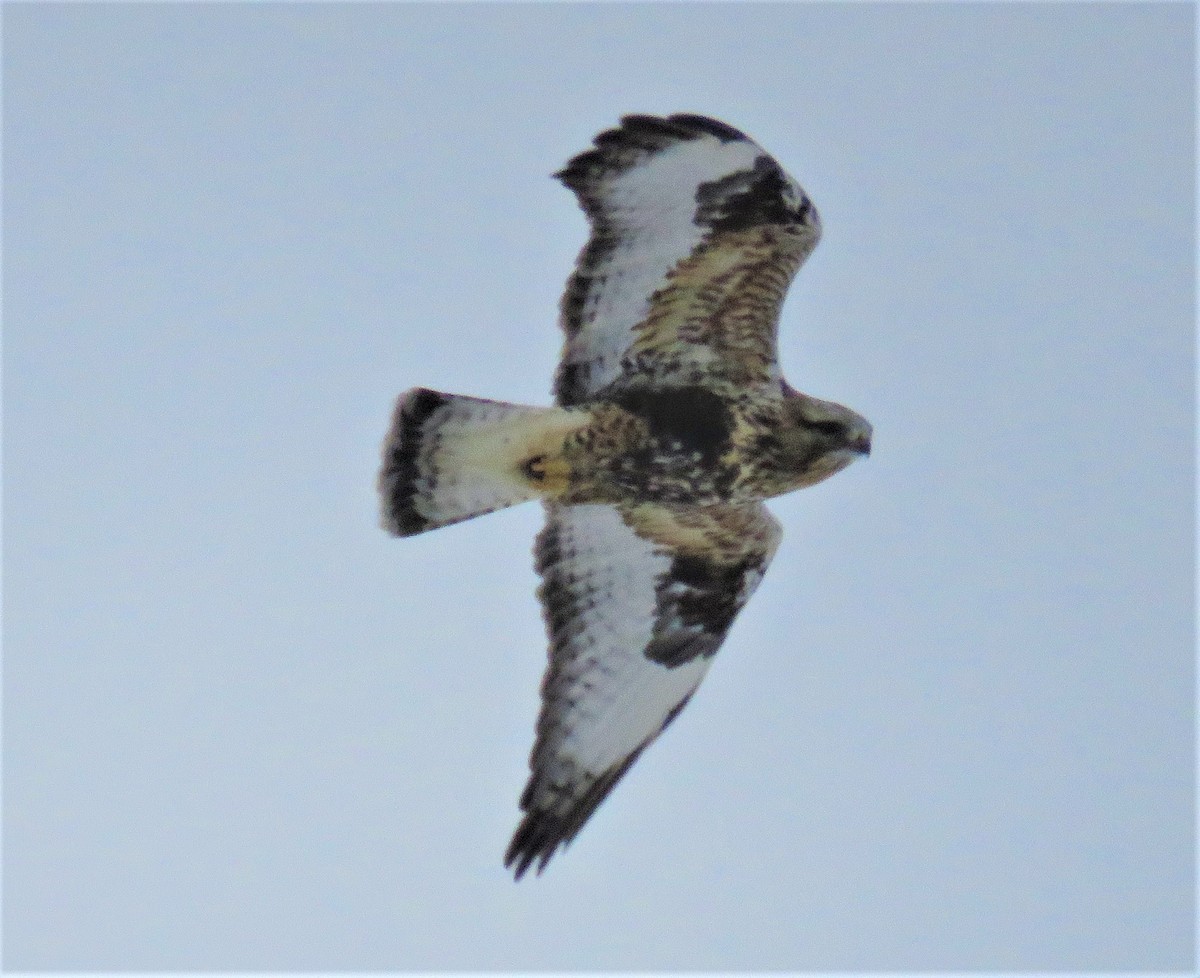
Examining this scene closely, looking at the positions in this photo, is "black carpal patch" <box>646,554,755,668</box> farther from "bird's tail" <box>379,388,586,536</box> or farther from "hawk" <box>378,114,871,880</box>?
"bird's tail" <box>379,388,586,536</box>

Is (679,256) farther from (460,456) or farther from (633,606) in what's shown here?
(633,606)

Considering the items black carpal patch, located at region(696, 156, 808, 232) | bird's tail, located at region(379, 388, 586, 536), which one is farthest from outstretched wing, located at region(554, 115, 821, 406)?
bird's tail, located at region(379, 388, 586, 536)

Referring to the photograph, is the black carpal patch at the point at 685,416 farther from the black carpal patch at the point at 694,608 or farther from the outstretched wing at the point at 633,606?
the black carpal patch at the point at 694,608

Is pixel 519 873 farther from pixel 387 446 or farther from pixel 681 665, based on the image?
pixel 387 446

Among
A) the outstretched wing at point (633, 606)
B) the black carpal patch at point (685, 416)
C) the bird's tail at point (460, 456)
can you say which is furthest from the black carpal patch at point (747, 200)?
the outstretched wing at point (633, 606)

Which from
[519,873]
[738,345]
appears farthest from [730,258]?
[519,873]

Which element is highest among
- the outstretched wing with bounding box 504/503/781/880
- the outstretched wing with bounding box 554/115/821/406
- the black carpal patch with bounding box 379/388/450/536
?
the outstretched wing with bounding box 554/115/821/406

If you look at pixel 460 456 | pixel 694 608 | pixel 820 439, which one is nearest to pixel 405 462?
pixel 460 456
